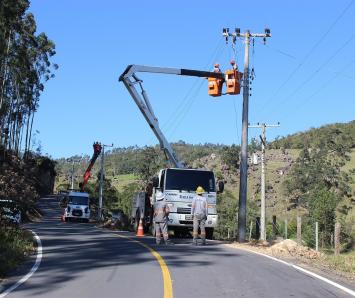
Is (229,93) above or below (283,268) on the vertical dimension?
above

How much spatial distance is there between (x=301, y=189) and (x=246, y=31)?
2603 inches

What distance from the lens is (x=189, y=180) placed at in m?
22.4

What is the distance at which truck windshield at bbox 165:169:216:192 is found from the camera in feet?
72.9

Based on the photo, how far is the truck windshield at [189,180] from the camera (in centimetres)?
2223

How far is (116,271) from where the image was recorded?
11.6 m

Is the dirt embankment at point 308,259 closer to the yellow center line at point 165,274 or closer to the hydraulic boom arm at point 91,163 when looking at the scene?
the yellow center line at point 165,274

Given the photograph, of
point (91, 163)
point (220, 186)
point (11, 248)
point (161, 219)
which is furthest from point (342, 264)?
point (91, 163)

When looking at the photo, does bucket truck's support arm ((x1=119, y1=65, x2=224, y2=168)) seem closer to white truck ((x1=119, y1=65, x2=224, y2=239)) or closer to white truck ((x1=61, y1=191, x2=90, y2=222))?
white truck ((x1=119, y1=65, x2=224, y2=239))

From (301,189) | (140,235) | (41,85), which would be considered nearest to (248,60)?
(140,235)

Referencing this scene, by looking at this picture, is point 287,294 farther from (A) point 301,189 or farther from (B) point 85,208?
(A) point 301,189

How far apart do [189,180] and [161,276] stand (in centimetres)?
1154

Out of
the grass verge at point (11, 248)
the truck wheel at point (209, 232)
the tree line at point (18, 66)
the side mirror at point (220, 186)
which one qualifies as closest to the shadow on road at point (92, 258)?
the grass verge at point (11, 248)

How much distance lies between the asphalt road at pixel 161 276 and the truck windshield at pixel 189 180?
6560 mm

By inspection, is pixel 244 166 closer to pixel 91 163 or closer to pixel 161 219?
pixel 161 219
